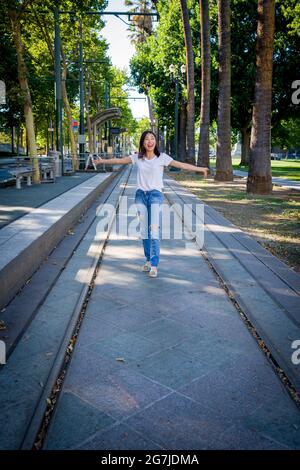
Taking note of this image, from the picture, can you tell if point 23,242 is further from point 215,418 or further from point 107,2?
point 107,2

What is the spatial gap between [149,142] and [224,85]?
14830mm

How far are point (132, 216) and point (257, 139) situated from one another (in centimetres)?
577

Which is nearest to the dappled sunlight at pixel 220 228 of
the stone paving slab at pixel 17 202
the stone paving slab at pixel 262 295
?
the stone paving slab at pixel 262 295

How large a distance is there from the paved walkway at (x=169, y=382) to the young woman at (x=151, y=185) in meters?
0.85

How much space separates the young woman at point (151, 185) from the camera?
552 cm

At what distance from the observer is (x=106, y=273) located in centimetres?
587

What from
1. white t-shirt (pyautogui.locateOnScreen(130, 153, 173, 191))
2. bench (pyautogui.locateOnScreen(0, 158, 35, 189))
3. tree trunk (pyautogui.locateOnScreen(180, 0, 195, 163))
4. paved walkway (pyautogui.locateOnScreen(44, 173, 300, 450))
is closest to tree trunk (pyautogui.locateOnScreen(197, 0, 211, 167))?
tree trunk (pyautogui.locateOnScreen(180, 0, 195, 163))

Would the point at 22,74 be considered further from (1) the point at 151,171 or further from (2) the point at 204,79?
(1) the point at 151,171

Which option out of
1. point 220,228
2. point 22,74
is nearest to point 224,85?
point 22,74

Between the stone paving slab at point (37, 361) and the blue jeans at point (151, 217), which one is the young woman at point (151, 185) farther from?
the stone paving slab at point (37, 361)

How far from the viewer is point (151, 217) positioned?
562cm

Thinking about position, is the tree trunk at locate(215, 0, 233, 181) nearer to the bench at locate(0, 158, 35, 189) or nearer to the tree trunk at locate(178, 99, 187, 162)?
the bench at locate(0, 158, 35, 189)
